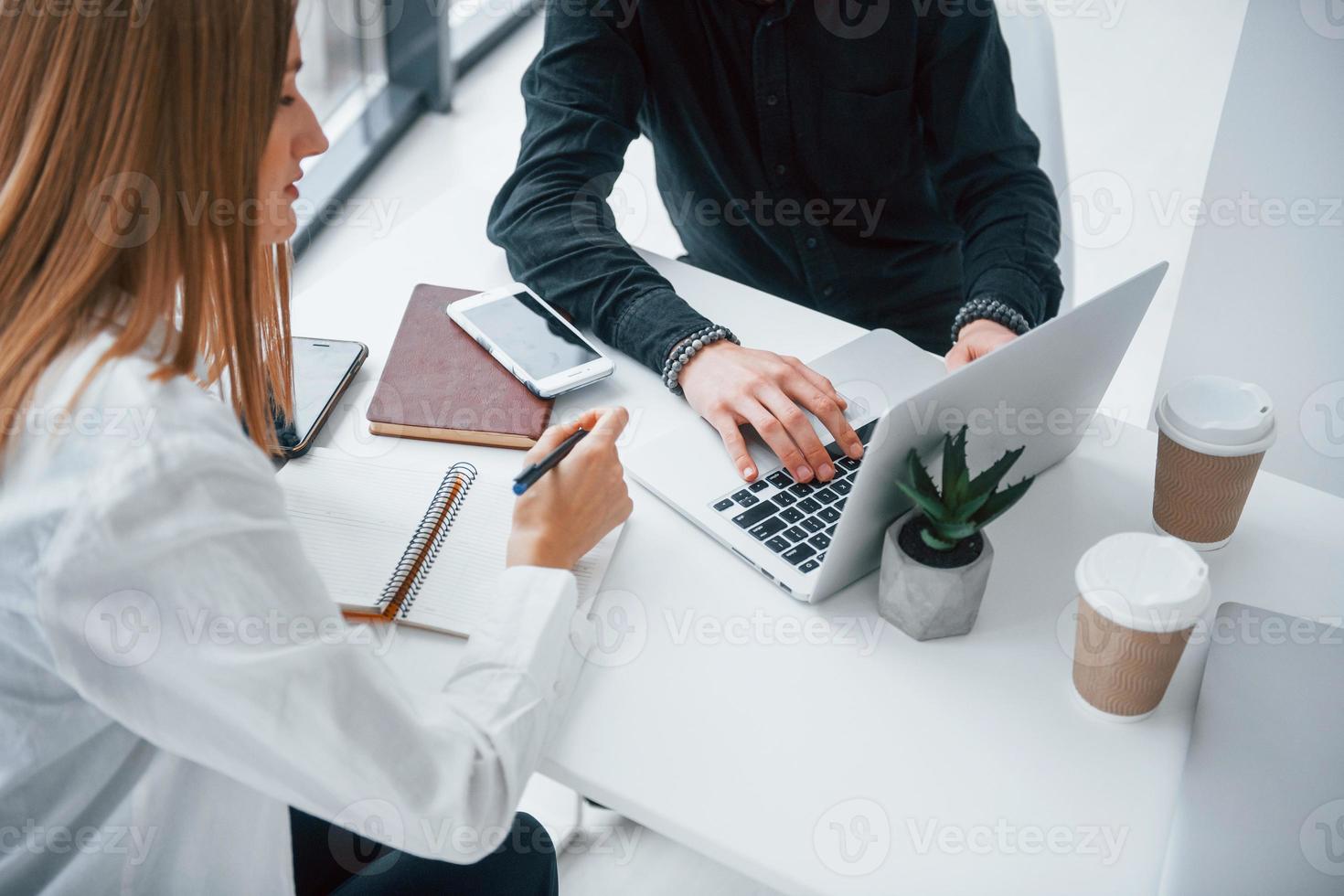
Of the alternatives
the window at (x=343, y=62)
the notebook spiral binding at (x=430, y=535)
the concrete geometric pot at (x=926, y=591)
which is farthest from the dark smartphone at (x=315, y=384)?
the window at (x=343, y=62)

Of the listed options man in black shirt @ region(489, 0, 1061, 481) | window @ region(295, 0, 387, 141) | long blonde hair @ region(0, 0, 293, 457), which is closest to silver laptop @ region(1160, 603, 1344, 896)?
man in black shirt @ region(489, 0, 1061, 481)

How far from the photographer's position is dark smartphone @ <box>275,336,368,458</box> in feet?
3.22

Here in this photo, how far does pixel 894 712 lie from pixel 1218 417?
14.2 inches

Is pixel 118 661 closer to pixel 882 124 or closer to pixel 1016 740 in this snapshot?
pixel 1016 740

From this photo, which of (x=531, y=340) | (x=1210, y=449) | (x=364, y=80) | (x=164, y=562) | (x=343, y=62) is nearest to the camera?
(x=164, y=562)

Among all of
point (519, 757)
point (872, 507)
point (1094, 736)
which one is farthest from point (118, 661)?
point (1094, 736)

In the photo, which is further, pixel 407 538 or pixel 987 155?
pixel 987 155

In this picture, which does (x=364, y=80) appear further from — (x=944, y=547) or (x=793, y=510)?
(x=944, y=547)

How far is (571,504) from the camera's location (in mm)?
866

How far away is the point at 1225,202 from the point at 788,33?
0.55 metres

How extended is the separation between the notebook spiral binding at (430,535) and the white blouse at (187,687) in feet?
0.36

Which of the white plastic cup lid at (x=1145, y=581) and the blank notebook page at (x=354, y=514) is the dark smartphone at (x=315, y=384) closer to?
the blank notebook page at (x=354, y=514)

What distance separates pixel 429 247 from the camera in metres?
1.28

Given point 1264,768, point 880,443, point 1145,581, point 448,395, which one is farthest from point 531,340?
point 1264,768
